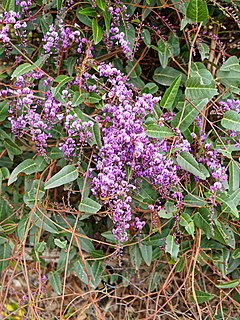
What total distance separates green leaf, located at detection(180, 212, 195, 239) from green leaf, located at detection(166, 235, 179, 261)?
0.14 feet

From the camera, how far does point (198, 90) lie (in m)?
0.97

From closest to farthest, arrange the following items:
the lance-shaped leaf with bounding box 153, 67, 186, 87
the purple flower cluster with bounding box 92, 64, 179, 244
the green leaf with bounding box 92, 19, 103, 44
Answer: the purple flower cluster with bounding box 92, 64, 179, 244, the green leaf with bounding box 92, 19, 103, 44, the lance-shaped leaf with bounding box 153, 67, 186, 87

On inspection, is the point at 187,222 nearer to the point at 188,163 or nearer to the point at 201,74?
the point at 188,163

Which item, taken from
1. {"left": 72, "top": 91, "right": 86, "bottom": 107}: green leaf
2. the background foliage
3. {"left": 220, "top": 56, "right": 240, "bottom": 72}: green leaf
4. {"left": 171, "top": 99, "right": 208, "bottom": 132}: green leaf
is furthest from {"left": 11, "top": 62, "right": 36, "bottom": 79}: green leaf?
{"left": 220, "top": 56, "right": 240, "bottom": 72}: green leaf

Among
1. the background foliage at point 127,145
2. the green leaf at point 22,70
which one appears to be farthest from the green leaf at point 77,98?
the green leaf at point 22,70

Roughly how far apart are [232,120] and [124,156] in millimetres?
255

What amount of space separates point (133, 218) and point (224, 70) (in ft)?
1.33

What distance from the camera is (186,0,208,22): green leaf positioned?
0.97 m

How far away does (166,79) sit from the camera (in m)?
1.15

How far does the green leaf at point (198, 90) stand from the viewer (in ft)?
3.15

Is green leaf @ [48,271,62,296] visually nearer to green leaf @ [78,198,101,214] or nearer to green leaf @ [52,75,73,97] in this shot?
green leaf @ [78,198,101,214]

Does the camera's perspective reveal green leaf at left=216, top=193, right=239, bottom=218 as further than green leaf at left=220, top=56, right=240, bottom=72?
No

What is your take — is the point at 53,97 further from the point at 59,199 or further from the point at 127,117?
the point at 59,199

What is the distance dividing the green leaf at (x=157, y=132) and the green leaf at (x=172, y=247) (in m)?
0.23
